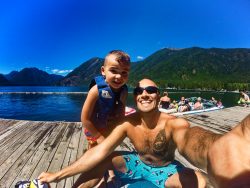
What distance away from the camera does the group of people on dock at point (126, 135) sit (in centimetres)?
292

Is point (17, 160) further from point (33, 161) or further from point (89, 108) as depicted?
point (89, 108)

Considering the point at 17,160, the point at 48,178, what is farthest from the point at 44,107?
the point at 48,178

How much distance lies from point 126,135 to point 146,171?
0.56 metres

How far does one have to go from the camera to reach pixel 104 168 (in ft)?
10.7

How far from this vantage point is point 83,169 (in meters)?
2.88

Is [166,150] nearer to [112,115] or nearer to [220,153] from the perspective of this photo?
[112,115]

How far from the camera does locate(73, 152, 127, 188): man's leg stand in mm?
3131

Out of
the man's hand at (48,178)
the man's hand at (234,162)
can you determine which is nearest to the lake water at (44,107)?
the man's hand at (48,178)

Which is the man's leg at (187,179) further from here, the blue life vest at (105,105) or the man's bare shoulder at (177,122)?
the blue life vest at (105,105)

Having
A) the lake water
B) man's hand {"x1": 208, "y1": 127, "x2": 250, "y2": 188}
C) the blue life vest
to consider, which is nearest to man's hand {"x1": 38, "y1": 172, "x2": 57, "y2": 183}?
the blue life vest

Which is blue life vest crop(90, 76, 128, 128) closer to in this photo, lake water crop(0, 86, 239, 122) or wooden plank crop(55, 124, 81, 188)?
wooden plank crop(55, 124, 81, 188)

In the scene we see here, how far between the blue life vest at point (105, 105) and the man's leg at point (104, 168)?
0.47 metres

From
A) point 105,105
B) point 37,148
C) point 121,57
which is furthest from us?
point 37,148

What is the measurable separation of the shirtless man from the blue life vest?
263mm
